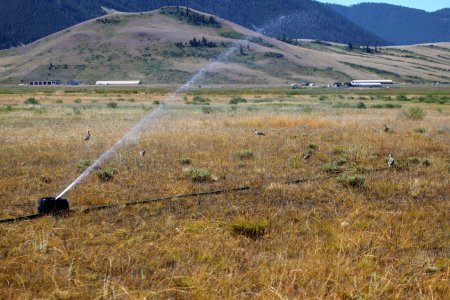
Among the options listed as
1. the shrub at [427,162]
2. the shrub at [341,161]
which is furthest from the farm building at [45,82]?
the shrub at [427,162]

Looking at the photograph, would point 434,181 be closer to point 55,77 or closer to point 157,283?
point 157,283

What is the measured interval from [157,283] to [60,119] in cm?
2515

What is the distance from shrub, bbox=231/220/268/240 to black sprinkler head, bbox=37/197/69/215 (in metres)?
3.01

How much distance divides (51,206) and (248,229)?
337 cm

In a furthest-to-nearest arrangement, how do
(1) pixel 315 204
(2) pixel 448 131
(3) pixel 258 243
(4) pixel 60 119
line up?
(4) pixel 60 119 < (2) pixel 448 131 < (1) pixel 315 204 < (3) pixel 258 243

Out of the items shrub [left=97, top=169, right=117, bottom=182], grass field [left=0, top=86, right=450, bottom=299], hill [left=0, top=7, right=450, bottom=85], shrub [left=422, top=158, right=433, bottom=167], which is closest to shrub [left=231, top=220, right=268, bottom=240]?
grass field [left=0, top=86, right=450, bottom=299]

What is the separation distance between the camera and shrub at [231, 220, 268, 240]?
7281 mm

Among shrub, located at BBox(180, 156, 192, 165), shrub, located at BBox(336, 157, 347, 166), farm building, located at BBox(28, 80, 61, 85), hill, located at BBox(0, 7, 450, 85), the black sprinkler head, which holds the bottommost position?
shrub, located at BBox(336, 157, 347, 166)

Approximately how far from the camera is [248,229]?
7.30 m

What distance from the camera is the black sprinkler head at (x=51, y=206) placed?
809cm

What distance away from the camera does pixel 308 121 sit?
1022 inches

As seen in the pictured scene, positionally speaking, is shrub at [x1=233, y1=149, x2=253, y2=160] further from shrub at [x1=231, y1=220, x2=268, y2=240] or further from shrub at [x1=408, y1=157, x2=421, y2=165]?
shrub at [x1=231, y1=220, x2=268, y2=240]

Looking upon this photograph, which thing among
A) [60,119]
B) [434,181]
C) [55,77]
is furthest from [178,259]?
[55,77]

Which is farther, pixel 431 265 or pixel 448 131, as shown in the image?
pixel 448 131
